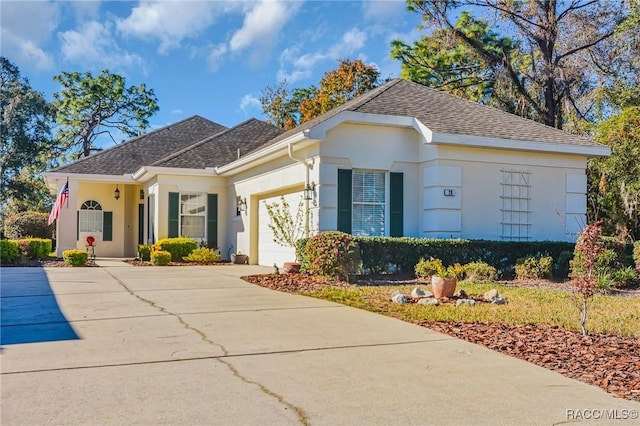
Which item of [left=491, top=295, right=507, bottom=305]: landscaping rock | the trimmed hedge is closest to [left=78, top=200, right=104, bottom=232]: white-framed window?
the trimmed hedge

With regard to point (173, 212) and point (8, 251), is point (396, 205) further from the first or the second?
point (8, 251)

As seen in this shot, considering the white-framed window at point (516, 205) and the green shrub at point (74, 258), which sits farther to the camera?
the green shrub at point (74, 258)

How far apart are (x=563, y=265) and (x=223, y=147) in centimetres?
1332

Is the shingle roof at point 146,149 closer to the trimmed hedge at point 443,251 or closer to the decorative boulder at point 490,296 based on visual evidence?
the trimmed hedge at point 443,251

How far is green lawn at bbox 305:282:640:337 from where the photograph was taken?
7508 millimetres

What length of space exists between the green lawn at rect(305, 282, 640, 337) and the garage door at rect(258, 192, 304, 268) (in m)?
4.81

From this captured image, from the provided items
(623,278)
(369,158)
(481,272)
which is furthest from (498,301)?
(369,158)

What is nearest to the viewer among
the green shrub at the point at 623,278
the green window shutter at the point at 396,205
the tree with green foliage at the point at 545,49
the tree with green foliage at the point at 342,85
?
the green shrub at the point at 623,278

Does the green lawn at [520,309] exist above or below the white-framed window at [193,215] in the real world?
below

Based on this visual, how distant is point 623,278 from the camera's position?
11.9m

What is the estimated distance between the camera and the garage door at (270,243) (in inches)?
610

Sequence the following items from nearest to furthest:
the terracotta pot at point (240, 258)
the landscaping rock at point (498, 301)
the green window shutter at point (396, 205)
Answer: the landscaping rock at point (498, 301)
the green window shutter at point (396, 205)
the terracotta pot at point (240, 258)

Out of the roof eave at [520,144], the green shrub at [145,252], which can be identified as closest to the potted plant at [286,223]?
the roof eave at [520,144]

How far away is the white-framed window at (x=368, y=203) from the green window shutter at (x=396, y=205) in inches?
7.7
